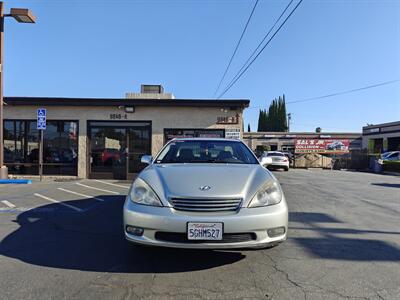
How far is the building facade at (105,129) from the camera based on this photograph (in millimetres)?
14453

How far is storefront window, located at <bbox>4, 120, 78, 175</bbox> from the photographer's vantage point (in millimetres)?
14672

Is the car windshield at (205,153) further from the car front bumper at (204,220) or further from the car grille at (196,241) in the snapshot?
the car grille at (196,241)

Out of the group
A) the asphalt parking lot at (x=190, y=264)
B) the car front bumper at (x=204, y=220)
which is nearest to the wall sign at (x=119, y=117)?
the asphalt parking lot at (x=190, y=264)

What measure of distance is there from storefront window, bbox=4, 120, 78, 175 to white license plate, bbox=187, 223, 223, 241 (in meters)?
12.5

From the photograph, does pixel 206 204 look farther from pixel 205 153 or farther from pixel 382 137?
pixel 382 137

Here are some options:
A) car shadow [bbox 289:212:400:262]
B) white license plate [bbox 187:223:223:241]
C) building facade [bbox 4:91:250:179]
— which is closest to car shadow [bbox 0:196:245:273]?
white license plate [bbox 187:223:223:241]

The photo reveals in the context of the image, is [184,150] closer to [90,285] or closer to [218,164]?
[218,164]

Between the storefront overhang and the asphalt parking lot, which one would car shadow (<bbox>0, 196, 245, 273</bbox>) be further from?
the storefront overhang

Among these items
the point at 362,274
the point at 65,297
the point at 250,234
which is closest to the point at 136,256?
the point at 65,297

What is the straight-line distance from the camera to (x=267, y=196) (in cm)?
370

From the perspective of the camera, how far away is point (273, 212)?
11.6 feet

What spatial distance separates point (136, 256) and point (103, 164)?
11.1 meters

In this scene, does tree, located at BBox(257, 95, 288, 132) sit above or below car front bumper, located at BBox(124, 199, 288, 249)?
above

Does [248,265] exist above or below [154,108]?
below
